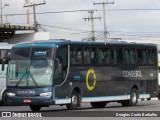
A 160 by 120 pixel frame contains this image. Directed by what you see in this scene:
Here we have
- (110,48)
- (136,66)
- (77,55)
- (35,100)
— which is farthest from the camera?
(136,66)

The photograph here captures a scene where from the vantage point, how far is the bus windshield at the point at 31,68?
2422 centimetres

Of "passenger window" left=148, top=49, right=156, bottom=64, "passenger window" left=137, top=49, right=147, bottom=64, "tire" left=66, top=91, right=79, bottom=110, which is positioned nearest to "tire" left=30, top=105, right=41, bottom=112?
"tire" left=66, top=91, right=79, bottom=110

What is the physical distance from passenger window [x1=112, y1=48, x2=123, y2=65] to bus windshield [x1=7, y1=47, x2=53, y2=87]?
510 cm

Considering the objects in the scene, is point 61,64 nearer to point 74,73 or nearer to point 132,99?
point 74,73

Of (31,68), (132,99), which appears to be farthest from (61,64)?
(132,99)

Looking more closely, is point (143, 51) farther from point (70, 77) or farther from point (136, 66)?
point (70, 77)

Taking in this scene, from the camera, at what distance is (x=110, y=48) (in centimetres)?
2845

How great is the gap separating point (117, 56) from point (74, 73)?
4.00m

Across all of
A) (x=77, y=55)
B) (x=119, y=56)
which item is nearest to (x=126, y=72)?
(x=119, y=56)

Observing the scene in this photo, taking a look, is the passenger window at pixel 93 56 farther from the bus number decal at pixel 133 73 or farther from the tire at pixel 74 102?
the bus number decal at pixel 133 73

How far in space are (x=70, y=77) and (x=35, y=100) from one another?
6.84 ft

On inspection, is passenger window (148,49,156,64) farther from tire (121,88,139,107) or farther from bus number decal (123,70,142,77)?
tire (121,88,139,107)

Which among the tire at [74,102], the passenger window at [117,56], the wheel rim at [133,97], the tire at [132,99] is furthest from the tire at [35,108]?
the wheel rim at [133,97]

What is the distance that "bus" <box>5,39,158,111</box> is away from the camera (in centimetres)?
2428
